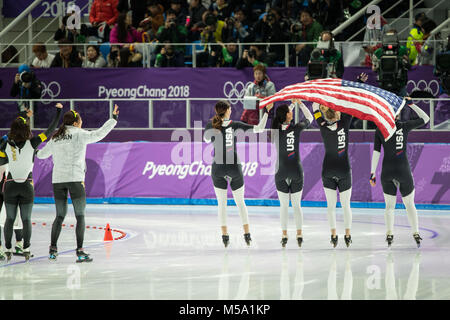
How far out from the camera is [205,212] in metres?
17.8

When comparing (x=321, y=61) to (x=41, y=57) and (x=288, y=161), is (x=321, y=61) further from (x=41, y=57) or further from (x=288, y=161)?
(x=41, y=57)

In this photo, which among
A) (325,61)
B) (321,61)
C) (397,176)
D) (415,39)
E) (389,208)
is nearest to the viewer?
(397,176)

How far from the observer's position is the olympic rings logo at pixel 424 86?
19344mm

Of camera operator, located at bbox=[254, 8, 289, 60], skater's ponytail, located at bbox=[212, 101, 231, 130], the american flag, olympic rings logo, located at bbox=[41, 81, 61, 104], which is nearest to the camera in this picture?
skater's ponytail, located at bbox=[212, 101, 231, 130]

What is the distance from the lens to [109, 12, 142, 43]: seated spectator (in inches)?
862

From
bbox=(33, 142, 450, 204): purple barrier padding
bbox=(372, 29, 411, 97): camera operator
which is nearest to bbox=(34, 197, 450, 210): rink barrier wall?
bbox=(33, 142, 450, 204): purple barrier padding

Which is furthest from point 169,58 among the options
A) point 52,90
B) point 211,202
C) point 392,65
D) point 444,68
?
point 444,68

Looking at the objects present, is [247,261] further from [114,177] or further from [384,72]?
[114,177]

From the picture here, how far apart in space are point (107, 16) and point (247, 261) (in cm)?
1420

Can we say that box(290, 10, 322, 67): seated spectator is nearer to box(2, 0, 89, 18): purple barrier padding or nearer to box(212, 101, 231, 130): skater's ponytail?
box(2, 0, 89, 18): purple barrier padding

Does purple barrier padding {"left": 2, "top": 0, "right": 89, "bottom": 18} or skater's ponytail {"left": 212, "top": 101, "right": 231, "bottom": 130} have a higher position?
purple barrier padding {"left": 2, "top": 0, "right": 89, "bottom": 18}

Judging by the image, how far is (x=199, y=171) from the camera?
1922 cm

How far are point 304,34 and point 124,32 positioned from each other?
507 centimetres

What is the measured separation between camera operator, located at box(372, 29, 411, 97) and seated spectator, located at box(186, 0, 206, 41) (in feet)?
21.8
